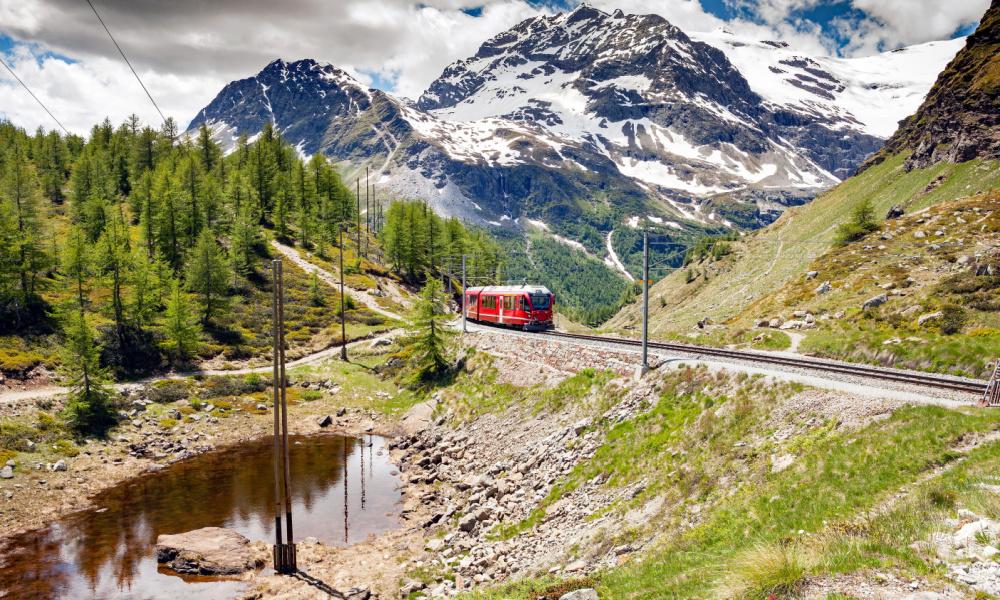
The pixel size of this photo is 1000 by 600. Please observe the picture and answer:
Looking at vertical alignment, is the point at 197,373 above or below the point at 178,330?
below

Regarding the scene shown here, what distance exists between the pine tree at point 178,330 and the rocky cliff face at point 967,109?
11976cm

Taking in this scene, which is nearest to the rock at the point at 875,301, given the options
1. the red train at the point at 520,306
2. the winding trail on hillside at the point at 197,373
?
the red train at the point at 520,306

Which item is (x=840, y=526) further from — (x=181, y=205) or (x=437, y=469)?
(x=181, y=205)

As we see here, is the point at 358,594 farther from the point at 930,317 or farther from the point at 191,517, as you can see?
the point at 930,317

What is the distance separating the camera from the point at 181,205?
82.8m

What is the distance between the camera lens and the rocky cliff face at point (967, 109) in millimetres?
90000

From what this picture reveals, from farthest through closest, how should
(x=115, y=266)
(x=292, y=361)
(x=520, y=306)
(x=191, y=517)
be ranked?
1. (x=292, y=361)
2. (x=115, y=266)
3. (x=520, y=306)
4. (x=191, y=517)

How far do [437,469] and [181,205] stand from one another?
69.7 m

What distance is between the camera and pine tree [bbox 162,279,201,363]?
59562 millimetres

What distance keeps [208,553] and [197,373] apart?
38577mm

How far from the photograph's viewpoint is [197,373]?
5881 cm

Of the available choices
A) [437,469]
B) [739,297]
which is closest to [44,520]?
[437,469]

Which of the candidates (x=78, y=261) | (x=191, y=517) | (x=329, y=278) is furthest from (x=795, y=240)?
(x=78, y=261)

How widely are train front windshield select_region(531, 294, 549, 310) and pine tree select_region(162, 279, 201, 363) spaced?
130ft
